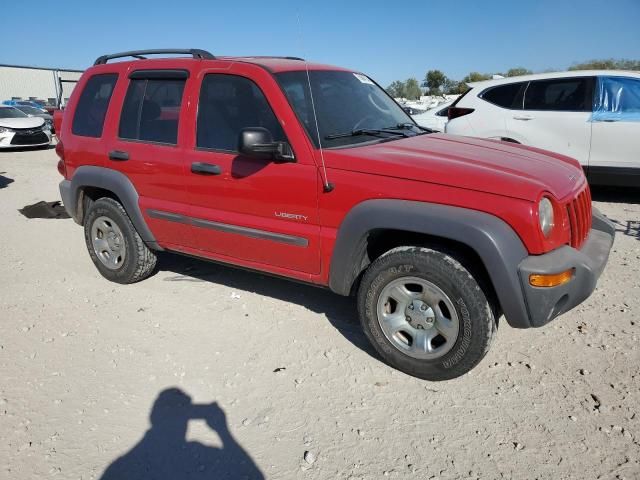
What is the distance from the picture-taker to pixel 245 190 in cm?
341

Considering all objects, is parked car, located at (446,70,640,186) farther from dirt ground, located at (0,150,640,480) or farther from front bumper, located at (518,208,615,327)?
front bumper, located at (518,208,615,327)

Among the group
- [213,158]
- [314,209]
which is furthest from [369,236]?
[213,158]

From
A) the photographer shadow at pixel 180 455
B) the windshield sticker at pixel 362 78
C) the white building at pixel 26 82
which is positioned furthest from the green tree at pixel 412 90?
the photographer shadow at pixel 180 455

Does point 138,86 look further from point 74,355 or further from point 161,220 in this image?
point 74,355

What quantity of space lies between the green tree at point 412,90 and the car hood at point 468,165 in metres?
34.3

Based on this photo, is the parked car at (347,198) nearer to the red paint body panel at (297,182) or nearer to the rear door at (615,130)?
the red paint body panel at (297,182)

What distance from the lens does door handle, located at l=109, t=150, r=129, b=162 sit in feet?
13.4

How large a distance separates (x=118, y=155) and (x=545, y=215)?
10.6ft

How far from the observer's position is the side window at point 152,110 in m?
3.83

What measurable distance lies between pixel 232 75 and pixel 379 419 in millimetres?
2466

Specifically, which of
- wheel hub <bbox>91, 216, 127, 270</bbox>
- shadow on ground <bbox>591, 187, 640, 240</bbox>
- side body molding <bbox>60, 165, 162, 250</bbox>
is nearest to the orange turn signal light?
side body molding <bbox>60, 165, 162, 250</bbox>

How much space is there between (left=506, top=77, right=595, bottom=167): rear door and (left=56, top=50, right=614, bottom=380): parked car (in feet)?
11.5

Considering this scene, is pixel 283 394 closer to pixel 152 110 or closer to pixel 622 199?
pixel 152 110

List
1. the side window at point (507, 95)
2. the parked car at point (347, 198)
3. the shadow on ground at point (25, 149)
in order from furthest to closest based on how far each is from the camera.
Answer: the shadow on ground at point (25, 149), the side window at point (507, 95), the parked car at point (347, 198)
